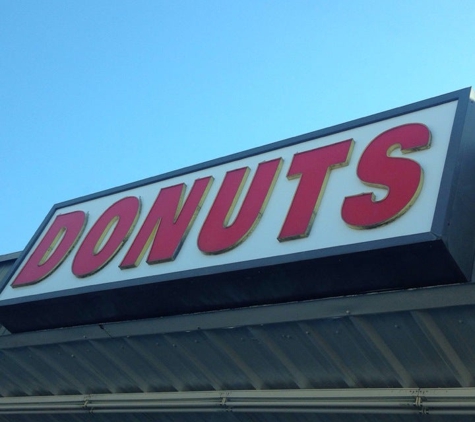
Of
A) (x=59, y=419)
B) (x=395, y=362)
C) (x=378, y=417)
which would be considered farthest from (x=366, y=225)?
(x=59, y=419)

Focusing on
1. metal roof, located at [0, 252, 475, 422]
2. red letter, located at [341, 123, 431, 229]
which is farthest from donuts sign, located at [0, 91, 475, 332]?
metal roof, located at [0, 252, 475, 422]

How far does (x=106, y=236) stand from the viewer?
10.0 metres

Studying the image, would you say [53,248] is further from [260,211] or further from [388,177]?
[388,177]

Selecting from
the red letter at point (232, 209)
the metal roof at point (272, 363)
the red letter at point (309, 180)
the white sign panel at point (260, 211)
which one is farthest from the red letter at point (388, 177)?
the red letter at point (232, 209)

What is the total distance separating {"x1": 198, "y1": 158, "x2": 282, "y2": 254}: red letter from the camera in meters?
8.17

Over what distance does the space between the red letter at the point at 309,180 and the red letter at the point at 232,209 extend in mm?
374

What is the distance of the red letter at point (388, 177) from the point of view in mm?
6910

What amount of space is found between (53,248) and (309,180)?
4.73 m

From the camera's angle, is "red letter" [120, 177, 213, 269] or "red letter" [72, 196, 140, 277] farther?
"red letter" [72, 196, 140, 277]

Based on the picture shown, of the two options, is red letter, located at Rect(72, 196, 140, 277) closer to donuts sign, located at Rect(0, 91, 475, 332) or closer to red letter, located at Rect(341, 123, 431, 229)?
donuts sign, located at Rect(0, 91, 475, 332)

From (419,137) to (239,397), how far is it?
396 cm

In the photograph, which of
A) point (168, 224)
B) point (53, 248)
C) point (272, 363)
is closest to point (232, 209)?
point (168, 224)

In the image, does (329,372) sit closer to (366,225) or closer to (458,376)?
(458,376)

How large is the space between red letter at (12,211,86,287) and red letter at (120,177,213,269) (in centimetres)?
156
